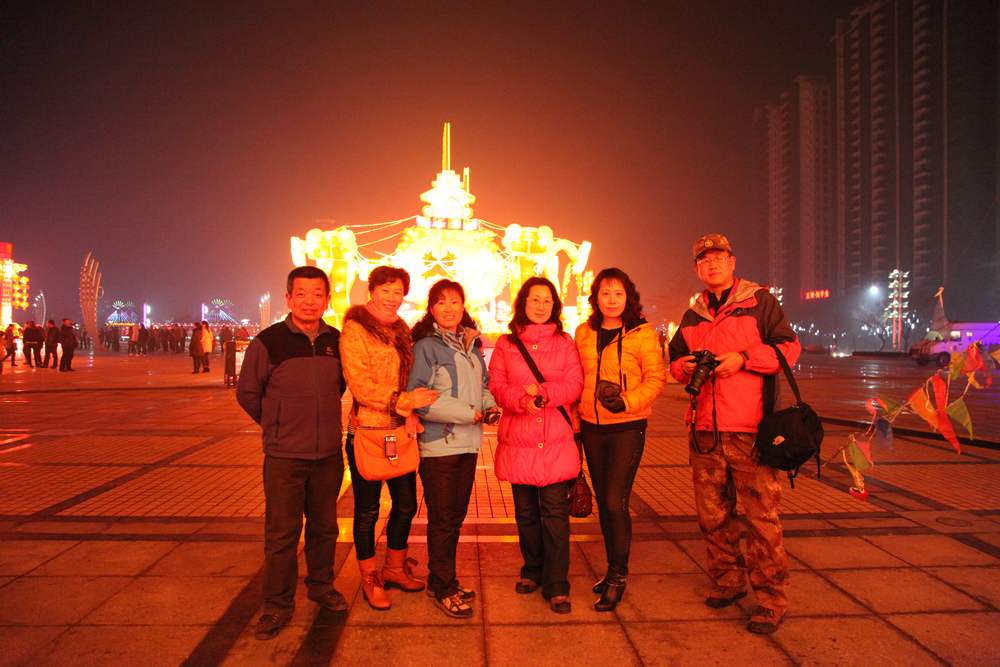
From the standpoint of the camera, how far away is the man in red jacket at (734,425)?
3205 millimetres

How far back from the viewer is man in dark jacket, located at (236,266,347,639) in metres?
3.18

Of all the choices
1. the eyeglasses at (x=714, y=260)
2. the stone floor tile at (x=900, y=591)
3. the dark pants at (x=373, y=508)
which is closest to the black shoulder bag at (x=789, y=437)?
the eyeglasses at (x=714, y=260)

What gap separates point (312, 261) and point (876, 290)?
224 ft

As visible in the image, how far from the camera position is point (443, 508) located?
3.39 metres

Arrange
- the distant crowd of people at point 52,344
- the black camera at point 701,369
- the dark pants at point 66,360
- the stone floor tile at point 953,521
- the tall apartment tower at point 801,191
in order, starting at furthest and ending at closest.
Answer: the tall apartment tower at point 801,191 < the distant crowd of people at point 52,344 < the dark pants at point 66,360 < the stone floor tile at point 953,521 < the black camera at point 701,369

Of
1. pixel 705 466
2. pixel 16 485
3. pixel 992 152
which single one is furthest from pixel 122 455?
pixel 992 152

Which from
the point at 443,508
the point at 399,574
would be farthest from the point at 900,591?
the point at 399,574

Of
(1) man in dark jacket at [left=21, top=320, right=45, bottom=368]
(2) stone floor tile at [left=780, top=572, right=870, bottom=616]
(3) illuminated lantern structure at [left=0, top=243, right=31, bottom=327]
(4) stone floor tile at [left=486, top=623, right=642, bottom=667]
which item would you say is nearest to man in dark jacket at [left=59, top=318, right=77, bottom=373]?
(1) man in dark jacket at [left=21, top=320, right=45, bottom=368]

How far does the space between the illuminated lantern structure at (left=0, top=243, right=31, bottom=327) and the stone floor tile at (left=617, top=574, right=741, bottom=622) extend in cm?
7035

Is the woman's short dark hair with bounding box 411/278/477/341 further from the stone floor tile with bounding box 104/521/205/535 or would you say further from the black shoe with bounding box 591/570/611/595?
the stone floor tile with bounding box 104/521/205/535

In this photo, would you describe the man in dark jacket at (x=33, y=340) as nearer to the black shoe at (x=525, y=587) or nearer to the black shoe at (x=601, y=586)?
the black shoe at (x=525, y=587)

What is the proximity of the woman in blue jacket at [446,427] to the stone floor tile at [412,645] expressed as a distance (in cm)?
27

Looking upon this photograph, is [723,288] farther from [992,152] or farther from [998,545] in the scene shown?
[992,152]

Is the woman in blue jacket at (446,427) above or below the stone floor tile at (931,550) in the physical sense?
above
